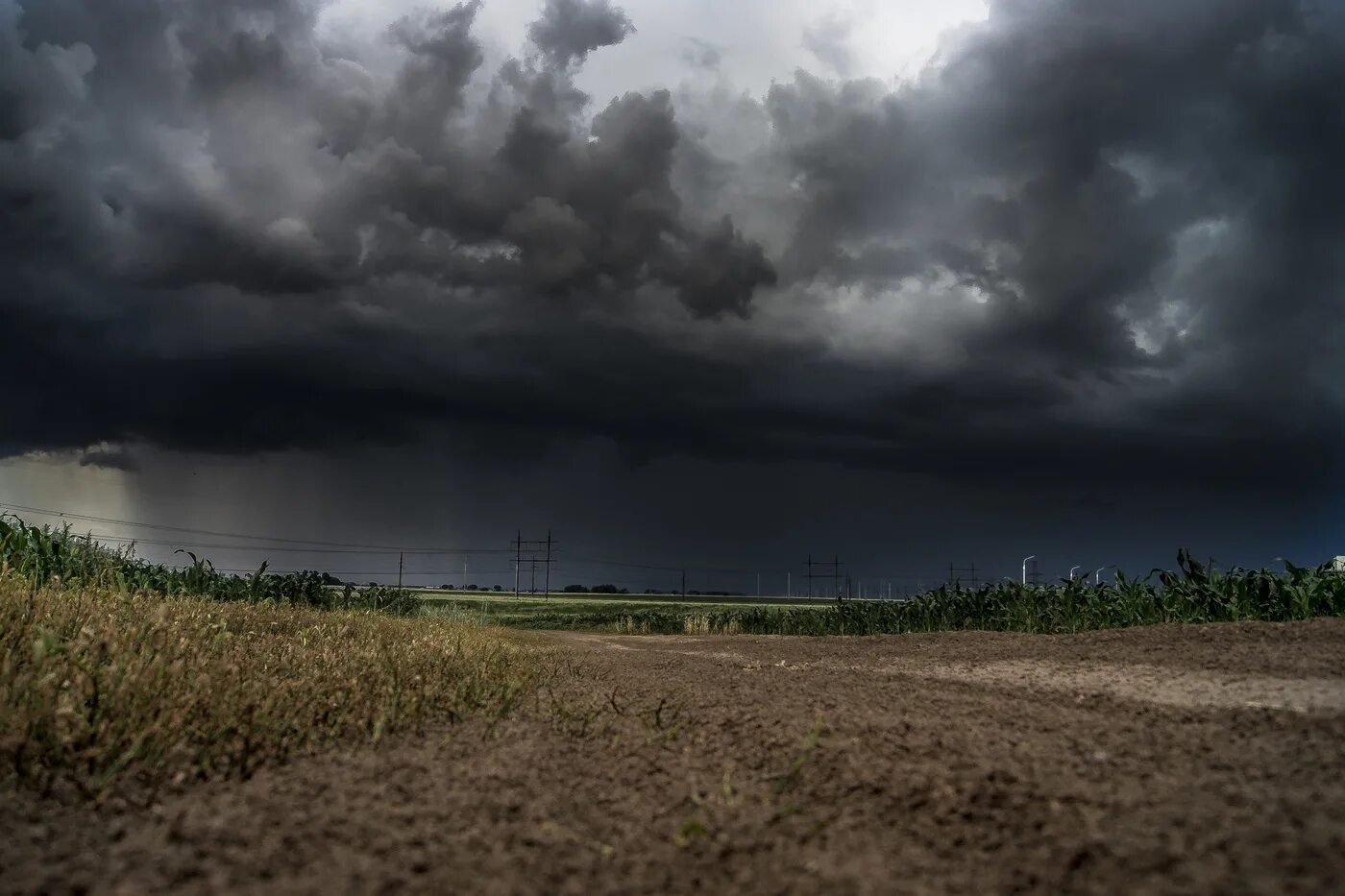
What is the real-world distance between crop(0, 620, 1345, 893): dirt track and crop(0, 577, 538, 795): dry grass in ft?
1.27

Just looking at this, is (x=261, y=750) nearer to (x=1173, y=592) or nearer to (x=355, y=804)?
(x=355, y=804)

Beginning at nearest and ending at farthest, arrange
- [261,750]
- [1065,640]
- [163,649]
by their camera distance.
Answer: [261,750]
[163,649]
[1065,640]

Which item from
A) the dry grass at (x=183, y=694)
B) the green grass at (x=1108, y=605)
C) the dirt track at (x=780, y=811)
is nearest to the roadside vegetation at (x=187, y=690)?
the dry grass at (x=183, y=694)

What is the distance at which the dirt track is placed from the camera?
9.80 feet

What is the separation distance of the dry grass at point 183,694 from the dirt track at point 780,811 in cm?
39

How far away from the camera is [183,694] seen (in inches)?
202

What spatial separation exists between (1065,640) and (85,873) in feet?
35.5

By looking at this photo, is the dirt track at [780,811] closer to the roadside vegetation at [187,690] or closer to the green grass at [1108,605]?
the roadside vegetation at [187,690]

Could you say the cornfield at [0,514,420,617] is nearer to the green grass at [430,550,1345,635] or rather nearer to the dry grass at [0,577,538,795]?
the dry grass at [0,577,538,795]

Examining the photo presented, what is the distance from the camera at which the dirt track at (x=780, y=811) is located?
299 cm

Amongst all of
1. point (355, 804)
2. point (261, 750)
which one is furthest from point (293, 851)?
point (261, 750)

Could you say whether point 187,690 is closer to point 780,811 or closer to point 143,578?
point 780,811

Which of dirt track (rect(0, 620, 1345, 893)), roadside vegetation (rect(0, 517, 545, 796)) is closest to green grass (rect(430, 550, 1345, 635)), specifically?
dirt track (rect(0, 620, 1345, 893))

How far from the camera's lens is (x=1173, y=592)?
1402 cm
